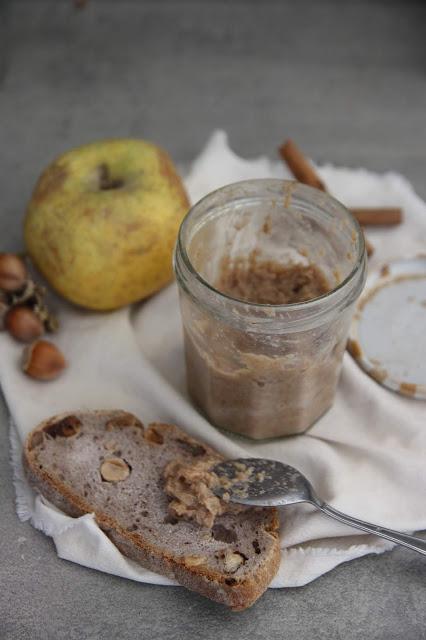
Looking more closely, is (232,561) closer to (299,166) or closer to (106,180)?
(106,180)

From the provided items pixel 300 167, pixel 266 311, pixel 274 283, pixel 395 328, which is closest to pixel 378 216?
pixel 300 167


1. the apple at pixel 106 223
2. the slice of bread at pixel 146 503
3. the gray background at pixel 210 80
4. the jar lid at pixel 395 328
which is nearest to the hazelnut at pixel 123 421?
the slice of bread at pixel 146 503

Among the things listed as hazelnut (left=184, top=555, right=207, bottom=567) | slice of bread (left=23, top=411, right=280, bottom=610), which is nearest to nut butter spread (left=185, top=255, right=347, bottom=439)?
slice of bread (left=23, top=411, right=280, bottom=610)

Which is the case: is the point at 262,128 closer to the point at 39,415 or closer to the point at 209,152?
the point at 209,152

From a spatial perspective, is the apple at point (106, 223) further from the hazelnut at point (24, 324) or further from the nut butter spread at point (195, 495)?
the nut butter spread at point (195, 495)

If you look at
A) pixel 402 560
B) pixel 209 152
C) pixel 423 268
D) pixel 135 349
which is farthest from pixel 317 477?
pixel 209 152

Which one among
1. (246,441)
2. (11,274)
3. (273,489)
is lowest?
(246,441)
